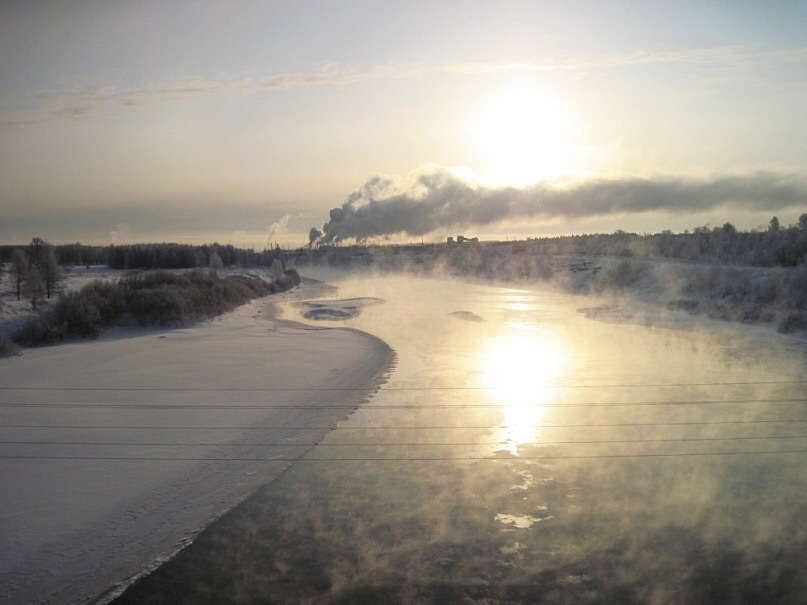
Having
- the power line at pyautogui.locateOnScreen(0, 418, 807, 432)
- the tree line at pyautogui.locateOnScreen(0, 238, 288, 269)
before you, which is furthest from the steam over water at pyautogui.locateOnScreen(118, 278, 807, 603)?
the tree line at pyautogui.locateOnScreen(0, 238, 288, 269)

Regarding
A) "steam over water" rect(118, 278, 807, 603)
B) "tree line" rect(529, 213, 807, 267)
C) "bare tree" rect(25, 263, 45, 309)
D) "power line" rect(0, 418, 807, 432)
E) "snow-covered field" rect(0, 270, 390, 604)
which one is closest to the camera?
"steam over water" rect(118, 278, 807, 603)

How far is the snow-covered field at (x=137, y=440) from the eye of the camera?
5910mm

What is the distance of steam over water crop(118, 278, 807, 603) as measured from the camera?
5430 millimetres

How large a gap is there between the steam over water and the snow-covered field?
597 mm

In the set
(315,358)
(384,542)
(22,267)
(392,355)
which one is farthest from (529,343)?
(22,267)

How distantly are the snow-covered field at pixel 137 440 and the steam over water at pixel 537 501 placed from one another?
1.96ft

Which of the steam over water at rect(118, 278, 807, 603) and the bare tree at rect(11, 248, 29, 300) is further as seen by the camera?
the bare tree at rect(11, 248, 29, 300)

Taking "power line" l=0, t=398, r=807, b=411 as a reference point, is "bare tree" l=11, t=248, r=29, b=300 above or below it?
above

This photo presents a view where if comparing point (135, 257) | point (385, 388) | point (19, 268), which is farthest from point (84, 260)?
point (385, 388)

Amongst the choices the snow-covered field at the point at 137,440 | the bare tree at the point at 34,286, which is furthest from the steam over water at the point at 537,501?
the bare tree at the point at 34,286

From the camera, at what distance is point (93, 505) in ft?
22.2

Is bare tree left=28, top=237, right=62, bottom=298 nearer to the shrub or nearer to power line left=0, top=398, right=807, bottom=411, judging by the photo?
the shrub

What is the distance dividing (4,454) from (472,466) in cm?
644

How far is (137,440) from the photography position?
8.90 meters
